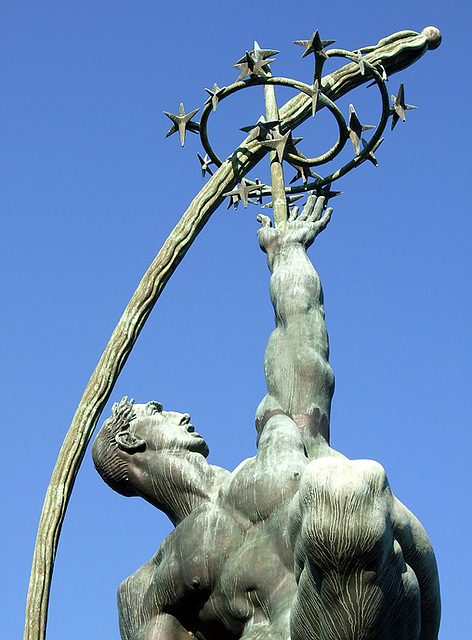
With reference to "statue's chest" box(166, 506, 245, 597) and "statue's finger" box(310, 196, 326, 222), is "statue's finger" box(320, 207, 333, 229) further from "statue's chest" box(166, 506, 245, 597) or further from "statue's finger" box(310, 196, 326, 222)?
"statue's chest" box(166, 506, 245, 597)

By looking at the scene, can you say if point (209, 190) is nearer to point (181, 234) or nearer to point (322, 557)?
point (181, 234)

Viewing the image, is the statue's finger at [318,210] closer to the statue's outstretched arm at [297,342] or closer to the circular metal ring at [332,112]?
the statue's outstretched arm at [297,342]

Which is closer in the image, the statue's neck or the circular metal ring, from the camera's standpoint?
the statue's neck

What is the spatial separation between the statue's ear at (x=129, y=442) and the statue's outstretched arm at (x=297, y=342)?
765 millimetres

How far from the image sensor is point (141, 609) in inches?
289

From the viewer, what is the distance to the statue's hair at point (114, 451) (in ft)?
24.8

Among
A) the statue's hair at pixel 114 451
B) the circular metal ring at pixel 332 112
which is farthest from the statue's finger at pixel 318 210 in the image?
the statue's hair at pixel 114 451

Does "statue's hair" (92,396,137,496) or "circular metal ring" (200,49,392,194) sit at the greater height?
"circular metal ring" (200,49,392,194)

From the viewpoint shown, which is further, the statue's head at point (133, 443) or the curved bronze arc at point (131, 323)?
the curved bronze arc at point (131, 323)

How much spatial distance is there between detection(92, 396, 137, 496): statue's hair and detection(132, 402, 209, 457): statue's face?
0.28 feet

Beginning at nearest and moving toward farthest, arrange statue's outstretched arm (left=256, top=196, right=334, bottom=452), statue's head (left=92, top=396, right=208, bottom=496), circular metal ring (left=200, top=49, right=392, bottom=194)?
statue's outstretched arm (left=256, top=196, right=334, bottom=452) → statue's head (left=92, top=396, right=208, bottom=496) → circular metal ring (left=200, top=49, right=392, bottom=194)

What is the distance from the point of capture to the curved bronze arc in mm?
8141

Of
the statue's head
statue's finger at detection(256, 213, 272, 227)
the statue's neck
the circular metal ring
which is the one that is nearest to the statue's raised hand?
statue's finger at detection(256, 213, 272, 227)

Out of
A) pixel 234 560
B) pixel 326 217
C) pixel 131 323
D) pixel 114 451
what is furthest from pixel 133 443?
pixel 326 217
